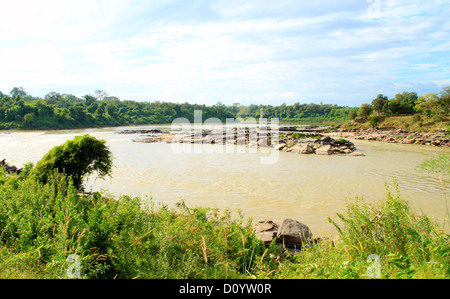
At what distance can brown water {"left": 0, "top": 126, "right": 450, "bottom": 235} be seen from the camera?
32.4 feet

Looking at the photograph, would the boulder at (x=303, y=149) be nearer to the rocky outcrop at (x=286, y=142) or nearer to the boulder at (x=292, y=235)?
the rocky outcrop at (x=286, y=142)

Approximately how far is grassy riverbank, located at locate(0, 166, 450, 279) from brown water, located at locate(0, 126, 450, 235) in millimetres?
3182

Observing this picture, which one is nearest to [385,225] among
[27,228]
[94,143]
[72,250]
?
[72,250]

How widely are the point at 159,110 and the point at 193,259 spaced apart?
10895cm

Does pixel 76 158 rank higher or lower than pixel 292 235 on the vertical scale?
higher

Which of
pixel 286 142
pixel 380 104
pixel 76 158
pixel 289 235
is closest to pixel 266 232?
Answer: pixel 289 235

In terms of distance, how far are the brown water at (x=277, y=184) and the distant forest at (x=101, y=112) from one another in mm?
53218

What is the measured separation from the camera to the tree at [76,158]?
8.80m

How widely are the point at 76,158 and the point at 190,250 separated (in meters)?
6.68

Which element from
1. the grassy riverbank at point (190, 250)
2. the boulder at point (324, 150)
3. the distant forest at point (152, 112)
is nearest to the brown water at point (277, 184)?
the boulder at point (324, 150)

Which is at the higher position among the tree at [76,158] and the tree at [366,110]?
the tree at [366,110]

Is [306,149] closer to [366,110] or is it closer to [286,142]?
[286,142]

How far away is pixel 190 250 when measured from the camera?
421 centimetres

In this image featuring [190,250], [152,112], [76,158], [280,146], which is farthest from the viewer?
[152,112]
